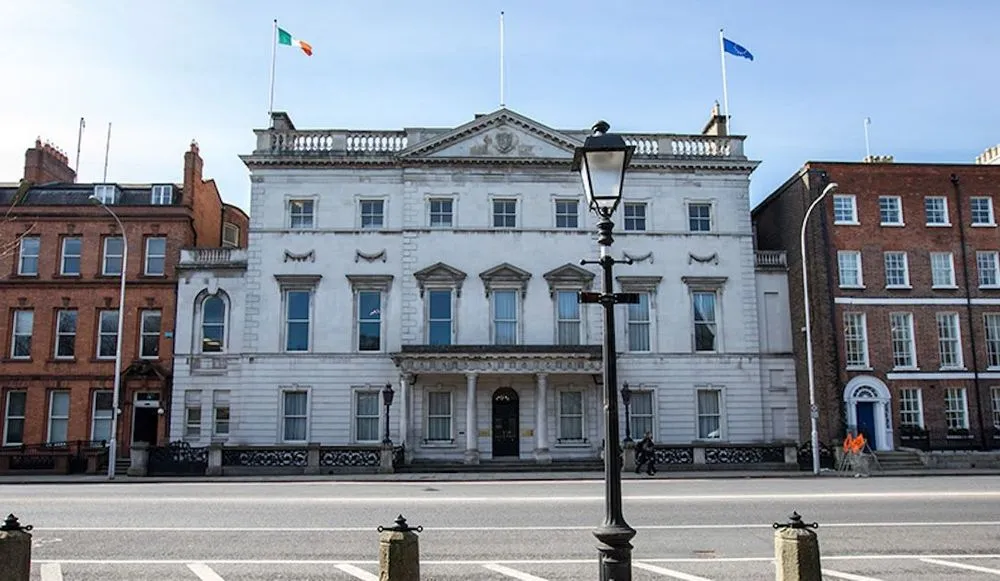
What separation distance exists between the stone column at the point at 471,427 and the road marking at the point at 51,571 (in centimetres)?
2198

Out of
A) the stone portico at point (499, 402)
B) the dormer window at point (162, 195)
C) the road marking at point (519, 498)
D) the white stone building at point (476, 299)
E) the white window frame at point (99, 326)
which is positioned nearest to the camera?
the road marking at point (519, 498)

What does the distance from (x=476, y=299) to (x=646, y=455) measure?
9965 mm

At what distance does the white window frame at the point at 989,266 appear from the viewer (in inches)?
1375

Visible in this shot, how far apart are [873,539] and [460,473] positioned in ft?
61.4

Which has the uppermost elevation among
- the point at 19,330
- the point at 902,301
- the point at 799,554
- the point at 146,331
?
the point at 902,301

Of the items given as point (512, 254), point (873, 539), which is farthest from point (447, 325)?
point (873, 539)

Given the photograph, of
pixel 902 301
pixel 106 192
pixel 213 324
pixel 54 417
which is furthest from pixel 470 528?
pixel 106 192

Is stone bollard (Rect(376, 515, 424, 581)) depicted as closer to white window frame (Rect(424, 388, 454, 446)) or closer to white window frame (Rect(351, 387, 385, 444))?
white window frame (Rect(424, 388, 454, 446))

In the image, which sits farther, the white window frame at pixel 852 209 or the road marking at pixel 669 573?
the white window frame at pixel 852 209

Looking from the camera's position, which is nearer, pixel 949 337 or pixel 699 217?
pixel 949 337

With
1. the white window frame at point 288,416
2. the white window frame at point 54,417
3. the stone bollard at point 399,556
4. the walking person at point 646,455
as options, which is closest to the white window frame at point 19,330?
the white window frame at point 54,417

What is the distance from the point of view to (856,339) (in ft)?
111

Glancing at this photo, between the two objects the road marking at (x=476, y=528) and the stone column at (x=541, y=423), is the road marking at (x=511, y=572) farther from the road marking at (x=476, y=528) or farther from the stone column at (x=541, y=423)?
the stone column at (x=541, y=423)

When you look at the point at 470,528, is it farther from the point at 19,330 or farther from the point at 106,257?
the point at 19,330
